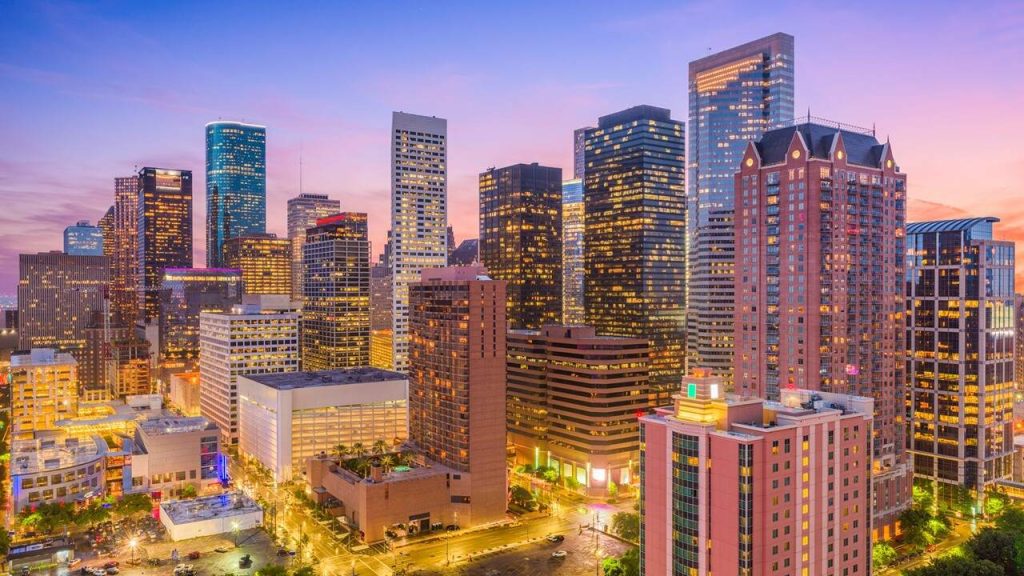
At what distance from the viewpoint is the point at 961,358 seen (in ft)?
608

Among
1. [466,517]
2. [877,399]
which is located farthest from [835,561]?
[466,517]

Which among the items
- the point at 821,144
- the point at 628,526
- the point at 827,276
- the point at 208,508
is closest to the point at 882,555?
the point at 628,526

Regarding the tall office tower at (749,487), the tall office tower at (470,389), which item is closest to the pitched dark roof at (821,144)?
the tall office tower at (470,389)

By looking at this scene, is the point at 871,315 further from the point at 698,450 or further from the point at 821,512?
the point at 698,450

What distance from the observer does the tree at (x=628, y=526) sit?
493 ft

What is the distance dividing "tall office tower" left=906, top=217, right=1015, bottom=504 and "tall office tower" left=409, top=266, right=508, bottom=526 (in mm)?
109837

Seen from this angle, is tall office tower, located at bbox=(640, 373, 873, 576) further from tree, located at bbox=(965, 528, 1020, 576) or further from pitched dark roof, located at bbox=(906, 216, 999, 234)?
pitched dark roof, located at bbox=(906, 216, 999, 234)

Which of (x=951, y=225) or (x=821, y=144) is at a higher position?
(x=821, y=144)

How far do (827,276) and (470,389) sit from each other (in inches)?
3379

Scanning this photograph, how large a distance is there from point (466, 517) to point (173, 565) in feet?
202

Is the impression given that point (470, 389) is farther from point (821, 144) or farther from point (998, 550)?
point (998, 550)

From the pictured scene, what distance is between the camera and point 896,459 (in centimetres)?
17025

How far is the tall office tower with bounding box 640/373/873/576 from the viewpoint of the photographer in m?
103

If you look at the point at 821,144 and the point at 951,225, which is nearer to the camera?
the point at 821,144
